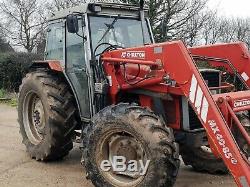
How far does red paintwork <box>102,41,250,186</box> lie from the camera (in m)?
4.15

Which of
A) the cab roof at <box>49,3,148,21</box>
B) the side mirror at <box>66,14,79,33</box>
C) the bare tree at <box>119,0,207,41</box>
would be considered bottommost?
the side mirror at <box>66,14,79,33</box>

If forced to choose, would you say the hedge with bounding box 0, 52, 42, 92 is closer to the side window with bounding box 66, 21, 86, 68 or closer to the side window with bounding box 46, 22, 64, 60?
the side window with bounding box 46, 22, 64, 60

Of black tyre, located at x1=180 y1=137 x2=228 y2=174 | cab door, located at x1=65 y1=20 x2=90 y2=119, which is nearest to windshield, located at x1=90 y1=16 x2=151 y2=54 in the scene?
cab door, located at x1=65 y1=20 x2=90 y2=119

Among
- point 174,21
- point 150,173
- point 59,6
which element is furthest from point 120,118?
point 59,6

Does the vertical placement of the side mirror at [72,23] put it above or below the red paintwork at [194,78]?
above

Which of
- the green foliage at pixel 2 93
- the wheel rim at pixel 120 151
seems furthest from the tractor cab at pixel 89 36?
the green foliage at pixel 2 93

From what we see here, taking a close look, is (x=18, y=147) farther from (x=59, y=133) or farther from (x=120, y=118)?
(x=120, y=118)

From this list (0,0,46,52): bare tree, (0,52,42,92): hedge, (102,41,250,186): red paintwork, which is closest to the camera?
(102,41,250,186): red paintwork

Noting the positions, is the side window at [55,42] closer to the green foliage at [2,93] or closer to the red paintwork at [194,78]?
the red paintwork at [194,78]

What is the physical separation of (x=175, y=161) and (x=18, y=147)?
3.92 meters

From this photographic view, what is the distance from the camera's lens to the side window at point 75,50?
19.6 ft

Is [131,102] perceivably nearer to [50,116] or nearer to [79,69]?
[79,69]

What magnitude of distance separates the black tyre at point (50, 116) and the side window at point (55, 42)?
1.21 ft

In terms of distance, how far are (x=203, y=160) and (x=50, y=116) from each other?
7.59ft
